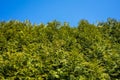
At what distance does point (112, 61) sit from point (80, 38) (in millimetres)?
4548

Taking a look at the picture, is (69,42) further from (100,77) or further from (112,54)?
(100,77)

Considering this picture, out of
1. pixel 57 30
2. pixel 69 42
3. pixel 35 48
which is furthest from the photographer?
pixel 57 30

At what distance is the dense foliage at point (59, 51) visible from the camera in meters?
24.4

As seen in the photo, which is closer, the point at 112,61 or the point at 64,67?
the point at 64,67

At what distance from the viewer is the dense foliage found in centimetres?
2436

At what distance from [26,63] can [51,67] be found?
205 cm

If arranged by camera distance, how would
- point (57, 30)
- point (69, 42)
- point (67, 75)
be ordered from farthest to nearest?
point (57, 30) < point (69, 42) < point (67, 75)

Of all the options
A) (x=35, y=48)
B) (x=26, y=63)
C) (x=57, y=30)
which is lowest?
(x=26, y=63)

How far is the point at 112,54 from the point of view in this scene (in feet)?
93.3

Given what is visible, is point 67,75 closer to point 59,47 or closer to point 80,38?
point 59,47

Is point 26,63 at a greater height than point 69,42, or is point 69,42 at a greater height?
point 69,42

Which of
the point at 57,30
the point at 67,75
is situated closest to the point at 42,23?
the point at 57,30

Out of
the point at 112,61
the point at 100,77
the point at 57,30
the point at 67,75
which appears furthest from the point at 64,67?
the point at 57,30

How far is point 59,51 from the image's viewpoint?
25828 millimetres
